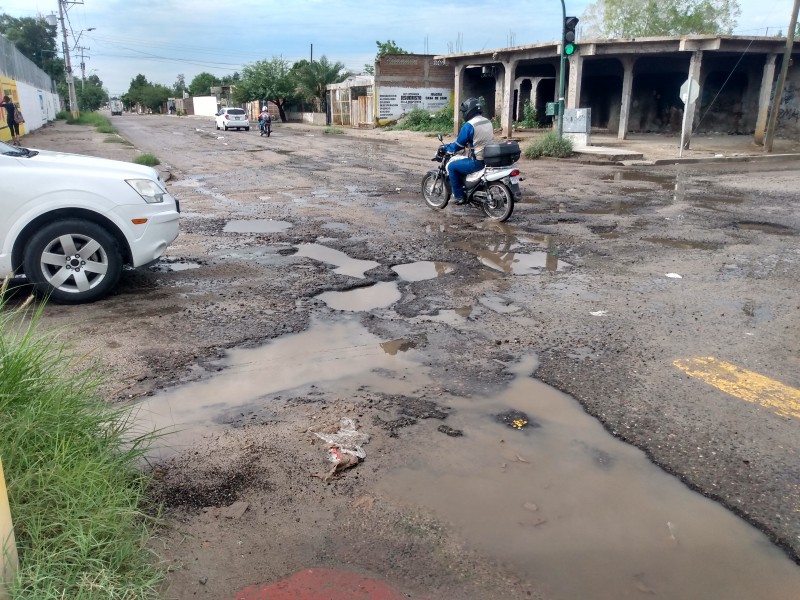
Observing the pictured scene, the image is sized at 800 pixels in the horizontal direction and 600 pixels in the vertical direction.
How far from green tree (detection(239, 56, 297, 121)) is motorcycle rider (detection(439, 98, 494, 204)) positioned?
50684 millimetres

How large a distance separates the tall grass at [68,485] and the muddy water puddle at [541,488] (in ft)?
2.26

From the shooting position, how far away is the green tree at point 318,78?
2180 inches

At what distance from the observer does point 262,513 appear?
10.3 feet

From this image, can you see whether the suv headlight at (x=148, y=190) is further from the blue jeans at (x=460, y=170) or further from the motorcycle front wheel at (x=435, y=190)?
the motorcycle front wheel at (x=435, y=190)

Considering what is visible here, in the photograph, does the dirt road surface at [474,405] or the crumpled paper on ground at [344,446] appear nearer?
the dirt road surface at [474,405]

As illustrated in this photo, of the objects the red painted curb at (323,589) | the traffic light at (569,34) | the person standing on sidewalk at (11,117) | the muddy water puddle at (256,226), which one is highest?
the traffic light at (569,34)

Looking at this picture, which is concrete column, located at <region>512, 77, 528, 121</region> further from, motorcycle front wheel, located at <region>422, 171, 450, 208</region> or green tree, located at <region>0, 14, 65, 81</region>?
green tree, located at <region>0, 14, 65, 81</region>

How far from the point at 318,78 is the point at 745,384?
5538 centimetres

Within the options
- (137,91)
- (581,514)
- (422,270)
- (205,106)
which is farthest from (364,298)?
(137,91)

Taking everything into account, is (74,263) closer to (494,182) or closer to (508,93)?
(494,182)

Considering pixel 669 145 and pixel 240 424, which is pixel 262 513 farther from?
pixel 669 145

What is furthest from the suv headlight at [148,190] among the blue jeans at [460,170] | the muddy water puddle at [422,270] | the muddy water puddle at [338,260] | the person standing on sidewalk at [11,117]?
the person standing on sidewalk at [11,117]

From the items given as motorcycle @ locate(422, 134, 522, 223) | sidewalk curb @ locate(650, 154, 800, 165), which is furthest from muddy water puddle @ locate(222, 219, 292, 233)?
sidewalk curb @ locate(650, 154, 800, 165)

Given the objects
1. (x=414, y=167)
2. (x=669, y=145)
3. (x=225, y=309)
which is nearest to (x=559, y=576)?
(x=225, y=309)
